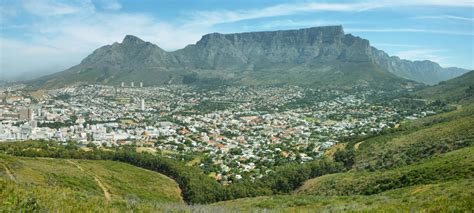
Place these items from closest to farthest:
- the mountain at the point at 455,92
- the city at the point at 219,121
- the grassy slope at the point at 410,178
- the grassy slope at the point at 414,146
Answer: the grassy slope at the point at 410,178, the grassy slope at the point at 414,146, the city at the point at 219,121, the mountain at the point at 455,92

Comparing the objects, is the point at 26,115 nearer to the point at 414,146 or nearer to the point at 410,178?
the point at 414,146

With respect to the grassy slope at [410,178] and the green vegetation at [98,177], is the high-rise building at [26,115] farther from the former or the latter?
the grassy slope at [410,178]

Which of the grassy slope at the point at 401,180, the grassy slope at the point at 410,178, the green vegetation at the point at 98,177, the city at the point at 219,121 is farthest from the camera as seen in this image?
the city at the point at 219,121

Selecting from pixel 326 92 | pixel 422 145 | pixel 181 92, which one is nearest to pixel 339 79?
pixel 326 92

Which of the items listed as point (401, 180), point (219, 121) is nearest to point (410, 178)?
point (401, 180)

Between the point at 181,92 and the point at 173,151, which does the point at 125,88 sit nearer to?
the point at 181,92

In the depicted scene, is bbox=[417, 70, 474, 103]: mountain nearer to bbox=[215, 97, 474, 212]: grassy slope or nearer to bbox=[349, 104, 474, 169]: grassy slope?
bbox=[215, 97, 474, 212]: grassy slope

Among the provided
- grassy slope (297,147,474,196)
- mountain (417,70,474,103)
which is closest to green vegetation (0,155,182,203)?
grassy slope (297,147,474,196)

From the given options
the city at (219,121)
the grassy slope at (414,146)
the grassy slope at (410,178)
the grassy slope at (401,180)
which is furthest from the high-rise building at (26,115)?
the grassy slope at (410,178)

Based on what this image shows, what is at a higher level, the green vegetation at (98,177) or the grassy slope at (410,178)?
the grassy slope at (410,178)

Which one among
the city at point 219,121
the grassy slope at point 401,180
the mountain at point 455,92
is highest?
the mountain at point 455,92

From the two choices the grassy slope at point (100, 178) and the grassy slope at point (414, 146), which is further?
the grassy slope at point (414, 146)
